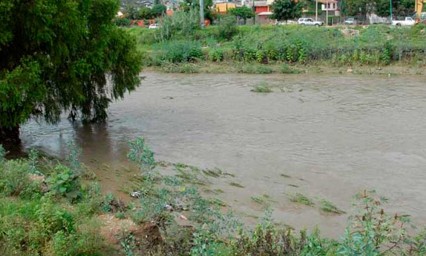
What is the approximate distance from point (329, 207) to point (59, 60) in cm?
728

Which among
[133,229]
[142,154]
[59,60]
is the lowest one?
[133,229]

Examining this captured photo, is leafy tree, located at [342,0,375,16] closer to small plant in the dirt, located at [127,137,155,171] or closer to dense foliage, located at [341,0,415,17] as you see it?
dense foliage, located at [341,0,415,17]

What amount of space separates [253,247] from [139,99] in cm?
1651

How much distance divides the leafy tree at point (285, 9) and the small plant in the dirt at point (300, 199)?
163 feet

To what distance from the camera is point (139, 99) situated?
21812 millimetres

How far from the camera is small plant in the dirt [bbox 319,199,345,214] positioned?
9168mm

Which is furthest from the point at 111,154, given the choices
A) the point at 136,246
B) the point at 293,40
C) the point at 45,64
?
the point at 293,40

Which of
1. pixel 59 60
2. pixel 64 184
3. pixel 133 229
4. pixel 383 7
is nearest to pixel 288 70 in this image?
pixel 59 60

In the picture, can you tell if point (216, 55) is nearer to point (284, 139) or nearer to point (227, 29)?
point (227, 29)

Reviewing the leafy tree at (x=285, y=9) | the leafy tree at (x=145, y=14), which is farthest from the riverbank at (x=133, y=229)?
the leafy tree at (x=145, y=14)

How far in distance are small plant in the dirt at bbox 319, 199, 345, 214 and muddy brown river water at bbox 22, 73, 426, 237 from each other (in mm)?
147

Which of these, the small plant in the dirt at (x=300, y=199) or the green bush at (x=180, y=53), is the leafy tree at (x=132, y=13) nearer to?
the green bush at (x=180, y=53)

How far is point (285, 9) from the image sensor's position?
5750 centimetres

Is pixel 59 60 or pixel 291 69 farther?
pixel 291 69
